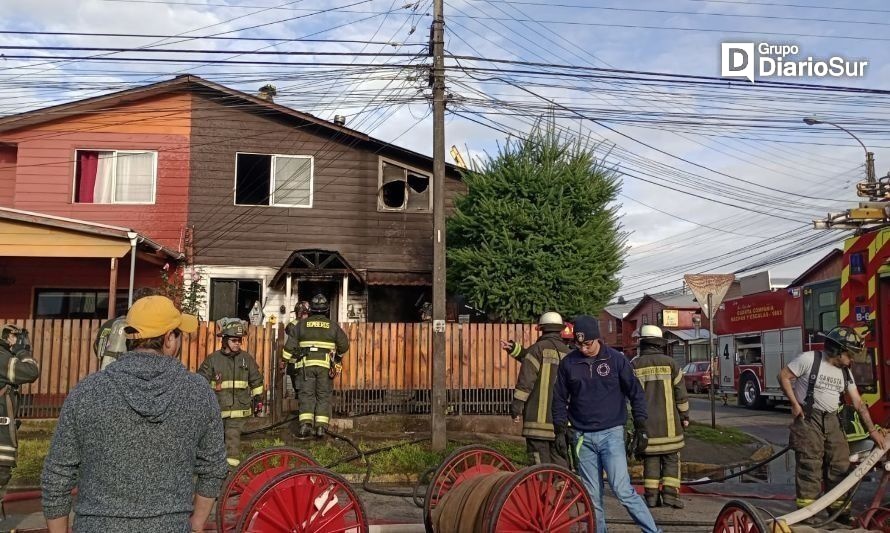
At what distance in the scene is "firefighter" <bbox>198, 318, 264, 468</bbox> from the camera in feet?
25.4

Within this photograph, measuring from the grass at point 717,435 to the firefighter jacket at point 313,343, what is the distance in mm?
6417

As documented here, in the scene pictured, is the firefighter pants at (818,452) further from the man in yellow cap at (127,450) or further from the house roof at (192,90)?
the house roof at (192,90)

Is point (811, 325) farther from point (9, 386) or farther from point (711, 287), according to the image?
point (9, 386)

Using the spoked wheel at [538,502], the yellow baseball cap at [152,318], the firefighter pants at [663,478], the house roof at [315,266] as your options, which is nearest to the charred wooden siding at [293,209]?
the house roof at [315,266]

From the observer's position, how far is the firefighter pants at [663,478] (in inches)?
289

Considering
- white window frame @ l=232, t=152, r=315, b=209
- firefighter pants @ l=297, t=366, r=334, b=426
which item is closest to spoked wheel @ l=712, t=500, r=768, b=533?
firefighter pants @ l=297, t=366, r=334, b=426

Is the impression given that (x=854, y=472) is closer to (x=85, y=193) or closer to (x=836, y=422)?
(x=836, y=422)

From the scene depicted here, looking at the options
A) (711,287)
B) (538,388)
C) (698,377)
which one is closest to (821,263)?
(698,377)

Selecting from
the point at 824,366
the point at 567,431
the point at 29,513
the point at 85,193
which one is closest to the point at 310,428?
the point at 29,513

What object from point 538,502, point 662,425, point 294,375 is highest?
point 294,375

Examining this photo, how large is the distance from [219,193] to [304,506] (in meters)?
12.5

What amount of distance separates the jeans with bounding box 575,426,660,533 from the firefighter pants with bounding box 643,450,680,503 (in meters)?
1.84

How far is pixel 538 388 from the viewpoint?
23.6ft

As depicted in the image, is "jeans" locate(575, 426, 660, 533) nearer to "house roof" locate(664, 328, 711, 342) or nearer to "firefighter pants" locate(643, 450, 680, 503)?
"firefighter pants" locate(643, 450, 680, 503)
